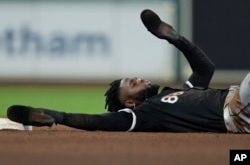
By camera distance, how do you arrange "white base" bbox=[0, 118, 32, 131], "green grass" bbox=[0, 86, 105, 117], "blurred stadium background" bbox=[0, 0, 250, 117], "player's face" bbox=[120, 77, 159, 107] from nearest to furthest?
"white base" bbox=[0, 118, 32, 131]
"player's face" bbox=[120, 77, 159, 107]
"green grass" bbox=[0, 86, 105, 117]
"blurred stadium background" bbox=[0, 0, 250, 117]

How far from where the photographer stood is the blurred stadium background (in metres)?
8.20

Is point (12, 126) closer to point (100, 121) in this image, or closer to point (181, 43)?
point (100, 121)

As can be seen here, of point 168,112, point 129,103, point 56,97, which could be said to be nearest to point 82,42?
point 56,97

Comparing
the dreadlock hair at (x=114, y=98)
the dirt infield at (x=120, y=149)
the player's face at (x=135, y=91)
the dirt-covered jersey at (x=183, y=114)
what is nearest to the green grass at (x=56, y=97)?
the dreadlock hair at (x=114, y=98)

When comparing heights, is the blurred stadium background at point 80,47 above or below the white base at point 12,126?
below

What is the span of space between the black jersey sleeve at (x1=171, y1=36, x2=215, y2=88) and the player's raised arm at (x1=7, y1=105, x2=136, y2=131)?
482 millimetres

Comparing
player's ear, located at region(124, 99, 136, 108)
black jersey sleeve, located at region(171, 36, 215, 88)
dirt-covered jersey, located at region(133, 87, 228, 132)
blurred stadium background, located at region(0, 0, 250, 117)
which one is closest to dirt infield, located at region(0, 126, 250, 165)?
dirt-covered jersey, located at region(133, 87, 228, 132)

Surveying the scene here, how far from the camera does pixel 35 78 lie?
834 cm

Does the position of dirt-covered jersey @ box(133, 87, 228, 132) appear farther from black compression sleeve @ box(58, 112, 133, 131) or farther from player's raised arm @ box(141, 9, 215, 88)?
player's raised arm @ box(141, 9, 215, 88)

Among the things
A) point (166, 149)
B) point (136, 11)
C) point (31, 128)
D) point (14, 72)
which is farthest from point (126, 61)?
point (166, 149)

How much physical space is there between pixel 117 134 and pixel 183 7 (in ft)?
14.6

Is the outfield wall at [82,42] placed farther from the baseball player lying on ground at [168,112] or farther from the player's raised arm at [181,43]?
the baseball player lying on ground at [168,112]

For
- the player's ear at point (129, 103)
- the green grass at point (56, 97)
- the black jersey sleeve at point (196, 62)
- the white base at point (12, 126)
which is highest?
the black jersey sleeve at point (196, 62)

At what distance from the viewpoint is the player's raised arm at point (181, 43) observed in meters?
4.26
